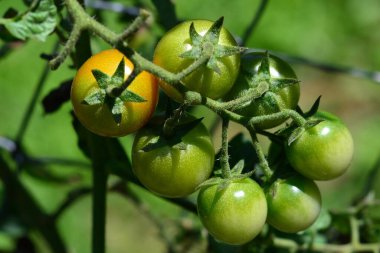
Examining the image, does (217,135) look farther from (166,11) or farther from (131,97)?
(131,97)

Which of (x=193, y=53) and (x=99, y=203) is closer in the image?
(x=193, y=53)

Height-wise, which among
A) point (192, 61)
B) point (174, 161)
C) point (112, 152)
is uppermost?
point (192, 61)

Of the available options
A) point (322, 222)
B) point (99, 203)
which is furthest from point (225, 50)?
point (322, 222)

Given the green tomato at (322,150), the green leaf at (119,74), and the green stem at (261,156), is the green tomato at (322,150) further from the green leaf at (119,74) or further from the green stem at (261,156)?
the green leaf at (119,74)

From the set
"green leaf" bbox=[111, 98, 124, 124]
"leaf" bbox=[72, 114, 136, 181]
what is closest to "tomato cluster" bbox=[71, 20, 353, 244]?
"green leaf" bbox=[111, 98, 124, 124]

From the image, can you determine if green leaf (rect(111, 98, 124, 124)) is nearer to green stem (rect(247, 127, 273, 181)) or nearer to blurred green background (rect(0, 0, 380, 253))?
green stem (rect(247, 127, 273, 181))

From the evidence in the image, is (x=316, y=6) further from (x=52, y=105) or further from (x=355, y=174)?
(x=52, y=105)

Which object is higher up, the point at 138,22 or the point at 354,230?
the point at 138,22
